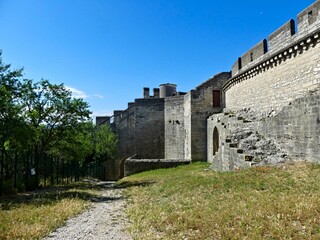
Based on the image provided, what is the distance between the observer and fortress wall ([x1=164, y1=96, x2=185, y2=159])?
87.3 feet

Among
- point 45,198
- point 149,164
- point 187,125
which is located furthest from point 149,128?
point 45,198

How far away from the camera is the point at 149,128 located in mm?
28719

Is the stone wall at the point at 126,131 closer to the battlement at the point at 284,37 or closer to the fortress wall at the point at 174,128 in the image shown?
the fortress wall at the point at 174,128

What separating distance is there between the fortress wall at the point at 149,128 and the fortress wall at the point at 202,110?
4.97m

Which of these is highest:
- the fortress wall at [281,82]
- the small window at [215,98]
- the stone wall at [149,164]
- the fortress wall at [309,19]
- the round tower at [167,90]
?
the round tower at [167,90]

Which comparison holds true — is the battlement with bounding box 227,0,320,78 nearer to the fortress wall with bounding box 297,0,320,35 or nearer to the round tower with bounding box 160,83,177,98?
the fortress wall with bounding box 297,0,320,35

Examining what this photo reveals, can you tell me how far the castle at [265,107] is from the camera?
31.1ft

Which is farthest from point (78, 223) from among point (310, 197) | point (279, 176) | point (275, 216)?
Answer: point (279, 176)

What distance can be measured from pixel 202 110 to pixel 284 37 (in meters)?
13.4

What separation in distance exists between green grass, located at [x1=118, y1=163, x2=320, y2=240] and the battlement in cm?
482

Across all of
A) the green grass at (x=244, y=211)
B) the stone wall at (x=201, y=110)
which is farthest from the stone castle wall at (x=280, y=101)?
the stone wall at (x=201, y=110)

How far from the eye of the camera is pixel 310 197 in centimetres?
552

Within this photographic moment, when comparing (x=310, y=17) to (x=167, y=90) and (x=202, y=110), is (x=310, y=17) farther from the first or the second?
(x=167, y=90)

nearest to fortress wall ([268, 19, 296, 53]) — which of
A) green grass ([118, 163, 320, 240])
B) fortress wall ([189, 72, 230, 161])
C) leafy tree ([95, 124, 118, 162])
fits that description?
green grass ([118, 163, 320, 240])
